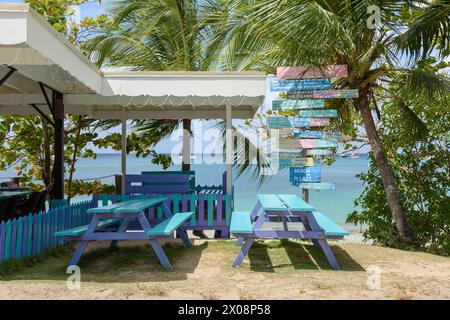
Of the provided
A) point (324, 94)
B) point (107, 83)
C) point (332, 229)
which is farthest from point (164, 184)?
point (332, 229)

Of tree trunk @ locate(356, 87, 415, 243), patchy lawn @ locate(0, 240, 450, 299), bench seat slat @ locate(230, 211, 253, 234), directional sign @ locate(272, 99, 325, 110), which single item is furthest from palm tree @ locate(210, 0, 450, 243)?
bench seat slat @ locate(230, 211, 253, 234)

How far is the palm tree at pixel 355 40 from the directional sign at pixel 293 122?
34.6 inches

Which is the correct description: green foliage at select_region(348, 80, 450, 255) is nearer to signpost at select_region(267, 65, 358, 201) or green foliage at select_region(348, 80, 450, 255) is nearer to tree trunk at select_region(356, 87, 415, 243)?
tree trunk at select_region(356, 87, 415, 243)

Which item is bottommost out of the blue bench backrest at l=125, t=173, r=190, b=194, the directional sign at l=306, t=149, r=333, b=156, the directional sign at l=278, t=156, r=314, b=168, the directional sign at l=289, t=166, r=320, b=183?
the blue bench backrest at l=125, t=173, r=190, b=194

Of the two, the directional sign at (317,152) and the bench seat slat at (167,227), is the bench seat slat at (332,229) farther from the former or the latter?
the directional sign at (317,152)

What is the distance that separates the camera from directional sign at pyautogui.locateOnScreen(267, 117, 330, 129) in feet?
25.8

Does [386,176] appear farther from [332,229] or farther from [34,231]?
[34,231]

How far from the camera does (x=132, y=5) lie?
39.1 ft

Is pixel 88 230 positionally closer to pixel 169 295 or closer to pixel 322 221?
pixel 169 295

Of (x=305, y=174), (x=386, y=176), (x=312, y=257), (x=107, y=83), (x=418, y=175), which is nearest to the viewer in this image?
(x=312, y=257)

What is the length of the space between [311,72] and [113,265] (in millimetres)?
4619

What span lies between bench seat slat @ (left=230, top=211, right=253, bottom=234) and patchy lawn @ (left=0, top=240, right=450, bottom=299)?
0.49 m

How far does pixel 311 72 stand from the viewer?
805cm
